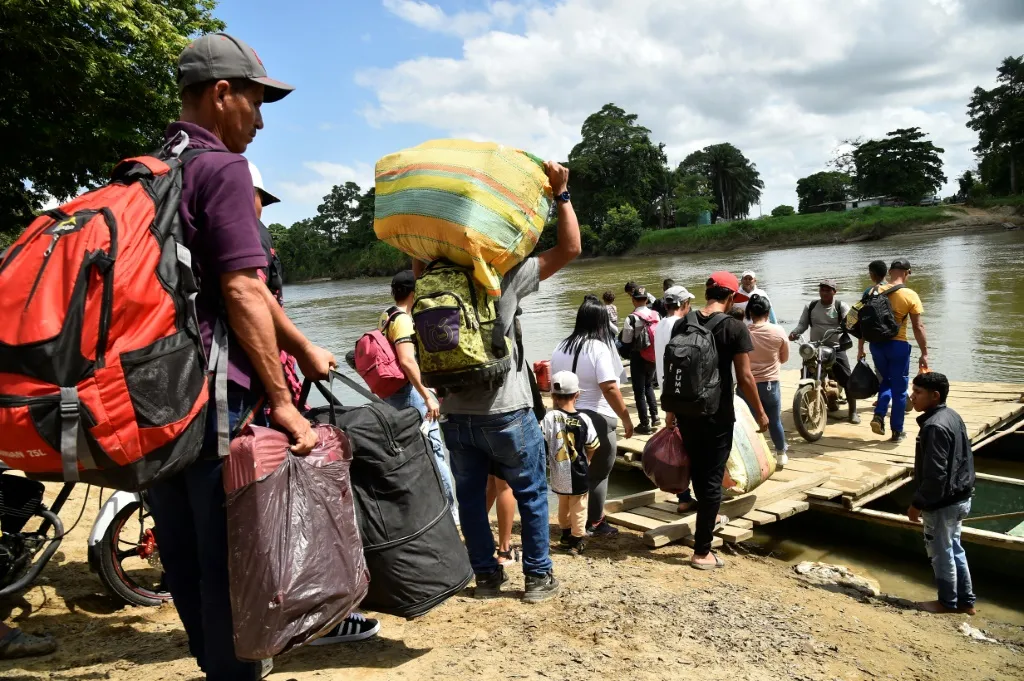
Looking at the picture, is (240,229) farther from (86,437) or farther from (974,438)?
(974,438)

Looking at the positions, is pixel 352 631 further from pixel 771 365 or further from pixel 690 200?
pixel 690 200

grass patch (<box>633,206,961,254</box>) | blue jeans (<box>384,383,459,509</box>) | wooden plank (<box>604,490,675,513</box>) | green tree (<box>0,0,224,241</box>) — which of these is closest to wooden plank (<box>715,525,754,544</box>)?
wooden plank (<box>604,490,675,513</box>)

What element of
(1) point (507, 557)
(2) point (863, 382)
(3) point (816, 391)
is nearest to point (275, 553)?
(1) point (507, 557)

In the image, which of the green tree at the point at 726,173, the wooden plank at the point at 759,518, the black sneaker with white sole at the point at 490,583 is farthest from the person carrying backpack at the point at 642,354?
A: the green tree at the point at 726,173

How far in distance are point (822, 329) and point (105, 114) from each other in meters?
10.7

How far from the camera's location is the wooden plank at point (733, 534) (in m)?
5.26

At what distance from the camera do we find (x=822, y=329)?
8.62 metres

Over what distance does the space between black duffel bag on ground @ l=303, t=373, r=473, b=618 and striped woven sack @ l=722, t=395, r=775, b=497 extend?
327 centimetres

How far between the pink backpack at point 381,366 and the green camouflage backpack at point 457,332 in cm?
157

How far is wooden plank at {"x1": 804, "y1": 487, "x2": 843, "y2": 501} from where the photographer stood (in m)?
5.96

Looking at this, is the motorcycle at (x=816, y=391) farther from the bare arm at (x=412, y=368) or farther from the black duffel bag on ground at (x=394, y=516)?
the black duffel bag on ground at (x=394, y=516)

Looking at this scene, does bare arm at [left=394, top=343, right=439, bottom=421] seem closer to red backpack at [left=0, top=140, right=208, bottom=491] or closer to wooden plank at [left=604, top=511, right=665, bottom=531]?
wooden plank at [left=604, top=511, right=665, bottom=531]

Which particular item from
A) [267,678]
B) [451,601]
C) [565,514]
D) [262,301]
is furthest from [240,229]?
[565,514]

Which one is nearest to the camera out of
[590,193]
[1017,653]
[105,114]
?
[1017,653]
